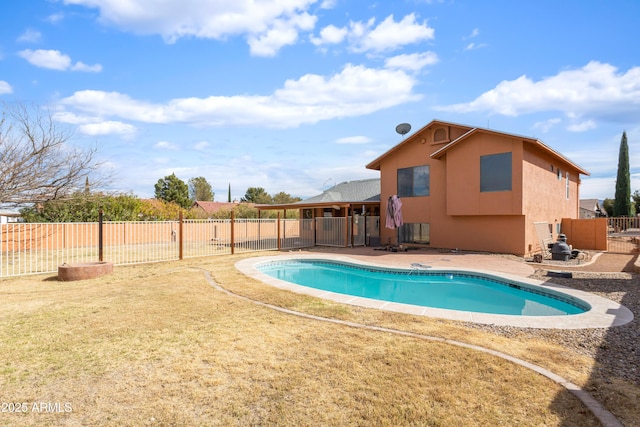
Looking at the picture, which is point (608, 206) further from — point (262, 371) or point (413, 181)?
point (262, 371)

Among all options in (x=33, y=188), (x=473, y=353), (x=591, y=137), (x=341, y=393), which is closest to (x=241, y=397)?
(x=341, y=393)

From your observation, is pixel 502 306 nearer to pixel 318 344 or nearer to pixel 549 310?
pixel 549 310

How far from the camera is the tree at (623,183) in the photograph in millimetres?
39531

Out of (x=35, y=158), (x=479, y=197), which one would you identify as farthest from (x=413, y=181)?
(x=35, y=158)

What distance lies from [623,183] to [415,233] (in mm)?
36401

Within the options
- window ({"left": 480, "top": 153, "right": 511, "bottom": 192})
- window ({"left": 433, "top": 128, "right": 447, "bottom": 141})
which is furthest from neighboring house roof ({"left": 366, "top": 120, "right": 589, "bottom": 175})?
window ({"left": 480, "top": 153, "right": 511, "bottom": 192})

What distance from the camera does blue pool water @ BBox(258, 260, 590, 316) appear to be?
28.6ft

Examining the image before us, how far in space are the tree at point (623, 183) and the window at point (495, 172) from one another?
117 ft

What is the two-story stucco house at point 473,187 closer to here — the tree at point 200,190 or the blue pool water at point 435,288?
the blue pool water at point 435,288

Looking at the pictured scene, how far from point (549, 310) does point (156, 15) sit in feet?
45.8

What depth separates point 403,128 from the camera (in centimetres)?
2291

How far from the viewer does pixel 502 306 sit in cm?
898

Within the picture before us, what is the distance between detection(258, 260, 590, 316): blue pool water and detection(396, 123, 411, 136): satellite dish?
11962 mm

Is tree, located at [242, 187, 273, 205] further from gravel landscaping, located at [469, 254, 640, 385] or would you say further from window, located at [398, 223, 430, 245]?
gravel landscaping, located at [469, 254, 640, 385]
